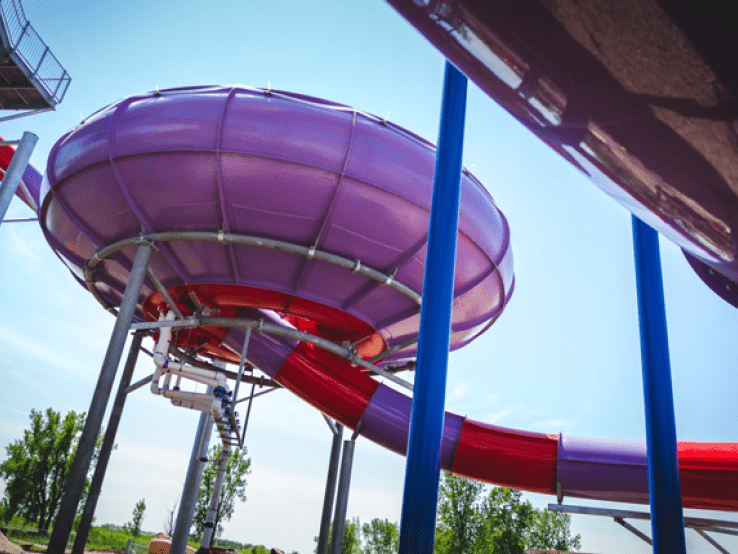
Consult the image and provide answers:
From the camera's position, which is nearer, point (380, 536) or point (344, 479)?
point (344, 479)

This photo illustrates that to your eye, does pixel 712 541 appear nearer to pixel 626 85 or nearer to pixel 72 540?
pixel 626 85

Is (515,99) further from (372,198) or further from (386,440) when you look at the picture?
(386,440)

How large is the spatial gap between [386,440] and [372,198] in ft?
15.8

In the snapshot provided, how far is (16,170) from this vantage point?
12086 mm

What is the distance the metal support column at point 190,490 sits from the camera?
11594 millimetres

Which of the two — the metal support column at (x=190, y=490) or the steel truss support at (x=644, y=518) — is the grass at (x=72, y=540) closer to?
the metal support column at (x=190, y=490)

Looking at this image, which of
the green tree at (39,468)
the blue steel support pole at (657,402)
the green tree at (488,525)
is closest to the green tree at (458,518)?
the green tree at (488,525)

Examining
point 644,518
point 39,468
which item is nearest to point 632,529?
point 644,518

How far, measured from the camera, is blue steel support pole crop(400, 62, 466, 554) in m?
4.43

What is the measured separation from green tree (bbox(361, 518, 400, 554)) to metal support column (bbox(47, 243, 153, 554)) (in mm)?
39101

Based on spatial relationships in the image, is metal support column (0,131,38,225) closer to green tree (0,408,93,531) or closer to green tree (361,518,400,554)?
green tree (0,408,93,531)

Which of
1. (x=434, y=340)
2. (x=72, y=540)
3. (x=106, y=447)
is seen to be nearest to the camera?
(x=434, y=340)

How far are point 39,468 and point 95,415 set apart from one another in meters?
29.5

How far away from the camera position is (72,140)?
922 centimetres
